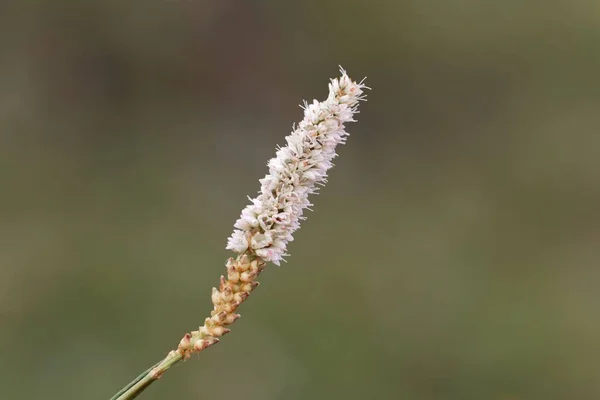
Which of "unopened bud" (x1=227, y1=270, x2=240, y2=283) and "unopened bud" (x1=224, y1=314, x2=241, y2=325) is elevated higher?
"unopened bud" (x1=227, y1=270, x2=240, y2=283)

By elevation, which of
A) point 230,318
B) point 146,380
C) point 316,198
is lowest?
point 146,380

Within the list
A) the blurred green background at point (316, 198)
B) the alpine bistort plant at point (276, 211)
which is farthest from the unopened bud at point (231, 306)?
the blurred green background at point (316, 198)

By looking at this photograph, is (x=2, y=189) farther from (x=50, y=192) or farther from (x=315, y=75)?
(x=315, y=75)

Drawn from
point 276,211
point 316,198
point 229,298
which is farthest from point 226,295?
point 316,198

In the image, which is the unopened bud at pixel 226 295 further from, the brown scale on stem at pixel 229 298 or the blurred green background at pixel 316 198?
the blurred green background at pixel 316 198

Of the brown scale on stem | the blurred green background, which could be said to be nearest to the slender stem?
the brown scale on stem

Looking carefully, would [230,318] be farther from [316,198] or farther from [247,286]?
[316,198]

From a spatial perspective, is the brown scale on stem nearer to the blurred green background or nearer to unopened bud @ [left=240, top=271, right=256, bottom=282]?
unopened bud @ [left=240, top=271, right=256, bottom=282]
